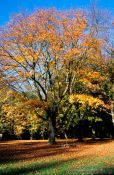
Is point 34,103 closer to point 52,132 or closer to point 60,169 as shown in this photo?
point 52,132

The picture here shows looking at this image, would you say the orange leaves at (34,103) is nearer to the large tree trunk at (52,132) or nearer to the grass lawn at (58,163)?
the large tree trunk at (52,132)

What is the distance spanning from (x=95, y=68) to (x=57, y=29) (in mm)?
10442

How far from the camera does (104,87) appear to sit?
162 ft

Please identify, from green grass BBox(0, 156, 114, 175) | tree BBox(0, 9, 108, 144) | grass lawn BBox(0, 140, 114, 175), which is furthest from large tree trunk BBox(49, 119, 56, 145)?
green grass BBox(0, 156, 114, 175)

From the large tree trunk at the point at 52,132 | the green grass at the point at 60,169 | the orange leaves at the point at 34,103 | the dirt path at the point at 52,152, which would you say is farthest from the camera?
the large tree trunk at the point at 52,132

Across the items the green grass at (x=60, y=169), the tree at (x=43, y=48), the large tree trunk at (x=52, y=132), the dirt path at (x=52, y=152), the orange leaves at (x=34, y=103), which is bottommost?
the green grass at (x=60, y=169)

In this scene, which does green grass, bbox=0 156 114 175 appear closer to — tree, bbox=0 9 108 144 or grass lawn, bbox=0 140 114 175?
grass lawn, bbox=0 140 114 175

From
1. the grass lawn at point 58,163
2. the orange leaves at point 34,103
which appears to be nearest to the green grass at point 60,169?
the grass lawn at point 58,163

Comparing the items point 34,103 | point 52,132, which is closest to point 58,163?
point 34,103

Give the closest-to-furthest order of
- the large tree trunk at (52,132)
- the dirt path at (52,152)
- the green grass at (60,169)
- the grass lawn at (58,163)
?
the green grass at (60,169)
the grass lawn at (58,163)
the dirt path at (52,152)
the large tree trunk at (52,132)

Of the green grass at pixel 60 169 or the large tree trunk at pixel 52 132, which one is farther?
the large tree trunk at pixel 52 132

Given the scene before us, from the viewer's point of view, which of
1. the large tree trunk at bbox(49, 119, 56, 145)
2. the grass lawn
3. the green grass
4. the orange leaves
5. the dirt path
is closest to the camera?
the green grass

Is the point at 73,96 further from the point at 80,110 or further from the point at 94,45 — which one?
the point at 80,110

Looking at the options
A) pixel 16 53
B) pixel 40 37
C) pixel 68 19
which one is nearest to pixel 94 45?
pixel 68 19
